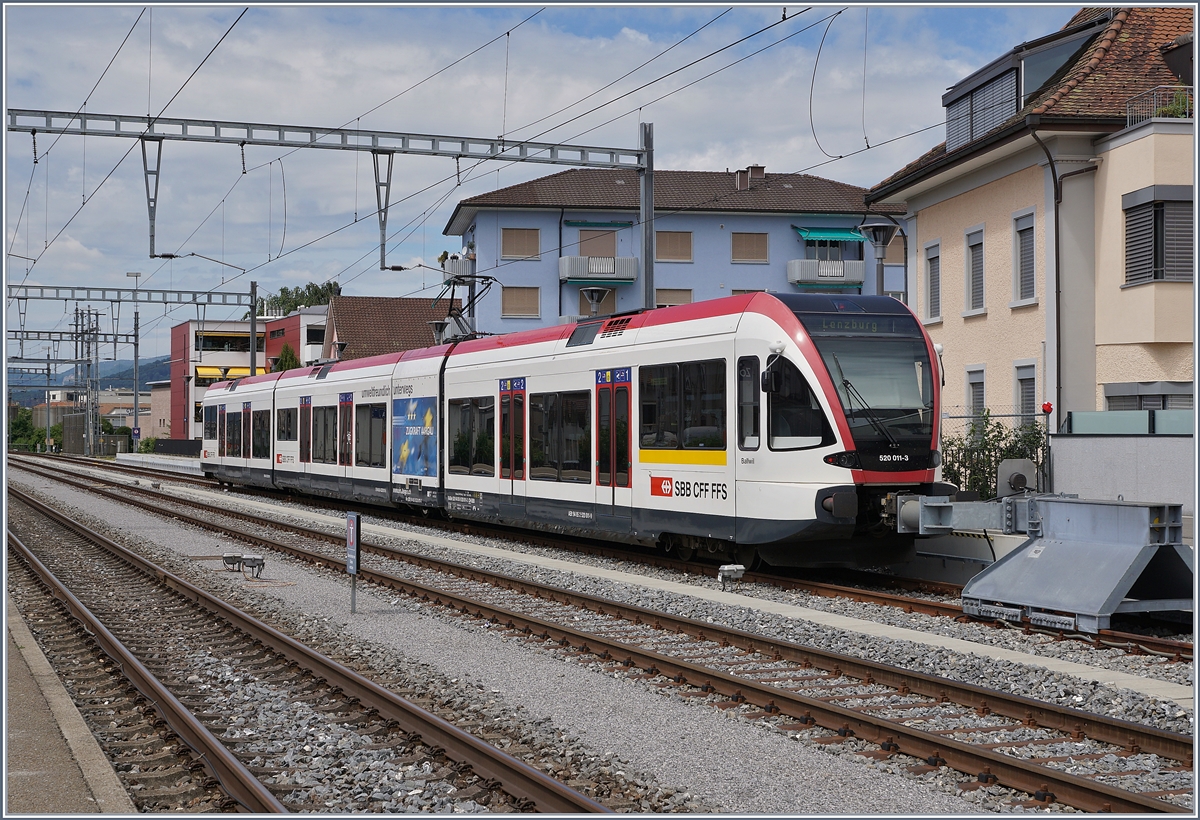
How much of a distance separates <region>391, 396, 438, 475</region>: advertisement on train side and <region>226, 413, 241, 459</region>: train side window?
14218mm

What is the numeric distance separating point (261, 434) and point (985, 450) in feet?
74.2

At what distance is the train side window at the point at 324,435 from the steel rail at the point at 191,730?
51.9 ft

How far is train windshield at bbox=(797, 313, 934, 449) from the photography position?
13.3 metres

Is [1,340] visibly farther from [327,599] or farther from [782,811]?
[327,599]

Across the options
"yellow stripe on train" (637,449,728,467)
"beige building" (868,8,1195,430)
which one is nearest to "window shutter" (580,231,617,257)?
"beige building" (868,8,1195,430)

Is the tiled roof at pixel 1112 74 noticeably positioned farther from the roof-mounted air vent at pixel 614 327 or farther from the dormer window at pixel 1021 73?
the roof-mounted air vent at pixel 614 327

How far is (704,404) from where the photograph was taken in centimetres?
1457

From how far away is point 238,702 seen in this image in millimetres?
8812

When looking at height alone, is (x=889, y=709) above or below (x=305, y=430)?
below

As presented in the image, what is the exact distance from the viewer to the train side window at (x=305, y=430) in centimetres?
3061

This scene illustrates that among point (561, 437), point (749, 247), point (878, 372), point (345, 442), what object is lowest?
point (345, 442)

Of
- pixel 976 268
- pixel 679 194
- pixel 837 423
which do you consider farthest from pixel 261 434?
pixel 679 194

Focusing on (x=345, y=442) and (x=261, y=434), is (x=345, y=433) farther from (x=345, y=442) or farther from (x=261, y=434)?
(x=261, y=434)

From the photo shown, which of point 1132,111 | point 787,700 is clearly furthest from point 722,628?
point 1132,111
